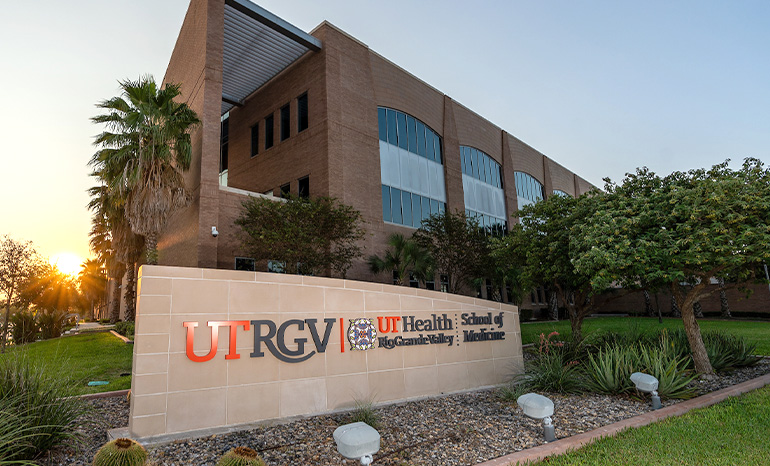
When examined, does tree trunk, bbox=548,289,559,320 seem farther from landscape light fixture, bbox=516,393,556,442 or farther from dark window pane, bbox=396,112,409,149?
landscape light fixture, bbox=516,393,556,442

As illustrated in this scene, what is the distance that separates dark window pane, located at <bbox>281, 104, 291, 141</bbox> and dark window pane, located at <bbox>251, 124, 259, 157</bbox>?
294cm

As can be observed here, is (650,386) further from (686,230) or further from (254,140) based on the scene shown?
(254,140)

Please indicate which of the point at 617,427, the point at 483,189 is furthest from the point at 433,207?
the point at 617,427

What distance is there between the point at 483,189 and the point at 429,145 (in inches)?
288

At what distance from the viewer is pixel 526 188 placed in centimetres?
4138

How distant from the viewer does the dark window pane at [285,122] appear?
2621 centimetres

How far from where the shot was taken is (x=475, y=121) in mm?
35438

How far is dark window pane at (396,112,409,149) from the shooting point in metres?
28.1

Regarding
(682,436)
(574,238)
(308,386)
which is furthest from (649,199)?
(308,386)

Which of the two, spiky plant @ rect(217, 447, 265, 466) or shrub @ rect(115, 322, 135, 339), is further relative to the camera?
shrub @ rect(115, 322, 135, 339)

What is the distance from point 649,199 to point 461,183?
71.6 ft

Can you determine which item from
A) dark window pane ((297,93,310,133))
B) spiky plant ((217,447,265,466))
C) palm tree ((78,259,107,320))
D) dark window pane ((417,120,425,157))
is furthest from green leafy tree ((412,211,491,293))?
palm tree ((78,259,107,320))

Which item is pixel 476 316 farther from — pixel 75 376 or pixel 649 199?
pixel 75 376

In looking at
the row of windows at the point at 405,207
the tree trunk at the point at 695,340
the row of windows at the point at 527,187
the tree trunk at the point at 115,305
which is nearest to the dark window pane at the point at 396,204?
the row of windows at the point at 405,207
